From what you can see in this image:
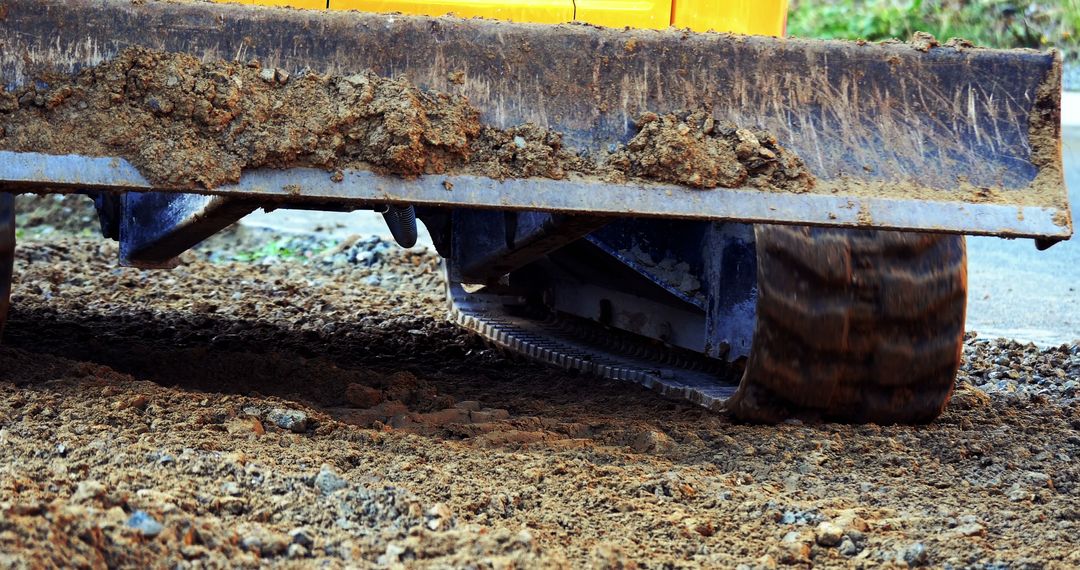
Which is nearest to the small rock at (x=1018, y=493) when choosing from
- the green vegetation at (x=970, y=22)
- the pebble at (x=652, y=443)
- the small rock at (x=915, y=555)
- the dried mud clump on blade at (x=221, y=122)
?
the small rock at (x=915, y=555)

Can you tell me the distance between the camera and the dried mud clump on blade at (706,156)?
2561 mm

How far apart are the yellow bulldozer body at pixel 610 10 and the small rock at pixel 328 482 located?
1.24 m

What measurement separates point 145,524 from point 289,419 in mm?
806

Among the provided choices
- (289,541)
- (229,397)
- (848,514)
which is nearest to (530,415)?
(229,397)

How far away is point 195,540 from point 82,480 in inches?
13.8

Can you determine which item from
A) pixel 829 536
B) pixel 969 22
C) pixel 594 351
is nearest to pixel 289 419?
pixel 829 536

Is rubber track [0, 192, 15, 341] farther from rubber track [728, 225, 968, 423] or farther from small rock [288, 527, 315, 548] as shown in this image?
rubber track [728, 225, 968, 423]

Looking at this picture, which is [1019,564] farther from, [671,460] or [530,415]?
[530,415]

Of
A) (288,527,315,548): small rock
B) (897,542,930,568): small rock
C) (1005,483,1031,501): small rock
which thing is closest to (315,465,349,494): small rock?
(288,527,315,548): small rock

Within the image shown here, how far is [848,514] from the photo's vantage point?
7.66 ft

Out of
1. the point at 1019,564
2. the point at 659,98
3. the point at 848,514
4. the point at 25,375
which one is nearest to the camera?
the point at 1019,564

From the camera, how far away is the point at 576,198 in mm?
2537

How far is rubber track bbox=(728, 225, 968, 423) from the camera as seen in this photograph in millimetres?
2951

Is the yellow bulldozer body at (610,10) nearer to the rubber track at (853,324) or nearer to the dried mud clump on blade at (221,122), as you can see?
the dried mud clump on blade at (221,122)
